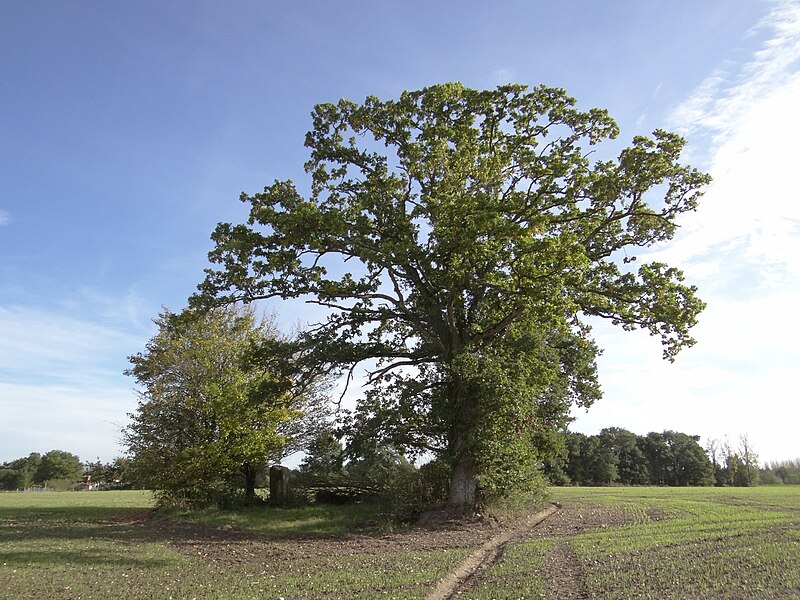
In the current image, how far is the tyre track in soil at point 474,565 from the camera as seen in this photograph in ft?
26.9

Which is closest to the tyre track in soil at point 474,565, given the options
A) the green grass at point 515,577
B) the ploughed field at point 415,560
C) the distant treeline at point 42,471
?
the ploughed field at point 415,560

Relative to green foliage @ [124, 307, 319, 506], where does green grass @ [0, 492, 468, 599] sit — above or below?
below

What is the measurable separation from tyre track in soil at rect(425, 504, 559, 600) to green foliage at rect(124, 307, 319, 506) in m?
10.5

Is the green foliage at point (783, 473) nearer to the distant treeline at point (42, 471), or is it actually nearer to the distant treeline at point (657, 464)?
the distant treeline at point (657, 464)

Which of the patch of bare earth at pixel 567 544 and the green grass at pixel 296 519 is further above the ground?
the patch of bare earth at pixel 567 544

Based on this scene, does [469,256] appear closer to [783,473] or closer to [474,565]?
[474,565]

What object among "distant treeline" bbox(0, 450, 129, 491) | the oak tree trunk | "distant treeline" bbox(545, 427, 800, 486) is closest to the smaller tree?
"distant treeline" bbox(0, 450, 129, 491)

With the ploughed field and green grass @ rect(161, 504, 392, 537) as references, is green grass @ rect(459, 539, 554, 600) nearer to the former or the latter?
the ploughed field

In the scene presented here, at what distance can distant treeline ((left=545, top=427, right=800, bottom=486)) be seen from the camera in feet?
233

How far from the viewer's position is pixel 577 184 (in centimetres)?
1684

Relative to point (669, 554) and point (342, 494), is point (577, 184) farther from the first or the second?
point (342, 494)

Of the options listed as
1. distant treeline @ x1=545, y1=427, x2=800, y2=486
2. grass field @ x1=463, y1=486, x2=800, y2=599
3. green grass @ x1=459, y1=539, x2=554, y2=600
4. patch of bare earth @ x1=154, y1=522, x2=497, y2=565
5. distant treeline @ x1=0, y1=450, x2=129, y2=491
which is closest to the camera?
grass field @ x1=463, y1=486, x2=800, y2=599

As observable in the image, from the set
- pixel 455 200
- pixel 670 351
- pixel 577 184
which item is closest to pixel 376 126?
pixel 455 200

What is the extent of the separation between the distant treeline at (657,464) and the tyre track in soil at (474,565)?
5734cm
